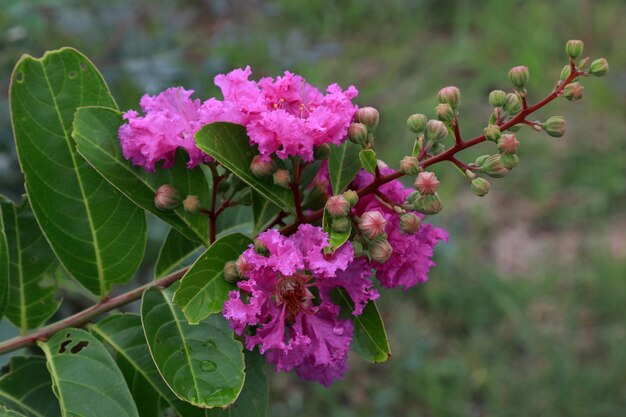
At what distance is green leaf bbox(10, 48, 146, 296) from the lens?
1.32m

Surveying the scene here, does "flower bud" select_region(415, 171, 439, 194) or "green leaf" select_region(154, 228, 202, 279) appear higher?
"flower bud" select_region(415, 171, 439, 194)

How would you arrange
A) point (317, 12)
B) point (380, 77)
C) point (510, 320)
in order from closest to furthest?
1. point (510, 320)
2. point (380, 77)
3. point (317, 12)

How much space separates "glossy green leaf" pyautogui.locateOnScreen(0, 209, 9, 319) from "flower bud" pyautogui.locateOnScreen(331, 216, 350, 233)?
0.56m

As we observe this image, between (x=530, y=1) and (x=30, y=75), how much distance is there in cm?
488

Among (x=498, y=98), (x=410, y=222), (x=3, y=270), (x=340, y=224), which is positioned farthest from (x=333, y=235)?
(x=3, y=270)

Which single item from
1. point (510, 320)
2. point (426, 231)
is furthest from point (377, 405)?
point (426, 231)

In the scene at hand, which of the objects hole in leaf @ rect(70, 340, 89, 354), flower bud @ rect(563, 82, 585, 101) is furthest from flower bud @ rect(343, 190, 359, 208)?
hole in leaf @ rect(70, 340, 89, 354)

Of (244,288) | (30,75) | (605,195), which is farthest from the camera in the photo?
(605,195)

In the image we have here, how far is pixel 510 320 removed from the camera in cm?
380

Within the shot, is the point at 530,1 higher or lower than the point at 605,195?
Result: higher

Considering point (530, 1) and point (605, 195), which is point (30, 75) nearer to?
point (605, 195)

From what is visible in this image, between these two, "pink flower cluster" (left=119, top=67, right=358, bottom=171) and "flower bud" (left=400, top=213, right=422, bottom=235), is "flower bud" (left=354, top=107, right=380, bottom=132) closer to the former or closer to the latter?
"pink flower cluster" (left=119, top=67, right=358, bottom=171)

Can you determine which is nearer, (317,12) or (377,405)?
(377,405)

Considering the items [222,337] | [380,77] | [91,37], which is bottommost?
[380,77]
